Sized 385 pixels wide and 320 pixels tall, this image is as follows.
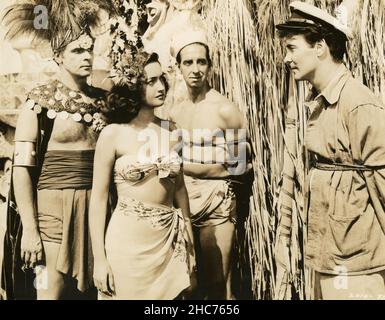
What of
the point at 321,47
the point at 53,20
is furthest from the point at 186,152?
the point at 53,20

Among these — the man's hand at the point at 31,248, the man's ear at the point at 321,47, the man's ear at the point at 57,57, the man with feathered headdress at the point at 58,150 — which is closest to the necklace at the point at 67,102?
the man with feathered headdress at the point at 58,150

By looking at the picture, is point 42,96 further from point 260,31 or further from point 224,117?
point 260,31

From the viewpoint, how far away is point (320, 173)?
4590mm

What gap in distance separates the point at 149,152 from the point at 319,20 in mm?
1342

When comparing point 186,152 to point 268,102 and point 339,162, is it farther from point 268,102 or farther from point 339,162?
point 339,162

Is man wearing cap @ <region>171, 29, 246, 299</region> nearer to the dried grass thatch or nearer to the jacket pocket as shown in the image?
the dried grass thatch

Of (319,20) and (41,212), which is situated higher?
(319,20)

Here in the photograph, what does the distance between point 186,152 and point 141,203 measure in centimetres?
43

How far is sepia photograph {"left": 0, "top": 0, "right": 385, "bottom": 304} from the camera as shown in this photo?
4.59m

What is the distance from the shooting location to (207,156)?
464 centimetres

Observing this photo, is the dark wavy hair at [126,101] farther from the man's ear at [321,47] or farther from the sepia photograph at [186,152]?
the man's ear at [321,47]

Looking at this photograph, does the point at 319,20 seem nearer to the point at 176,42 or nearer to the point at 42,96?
the point at 176,42
